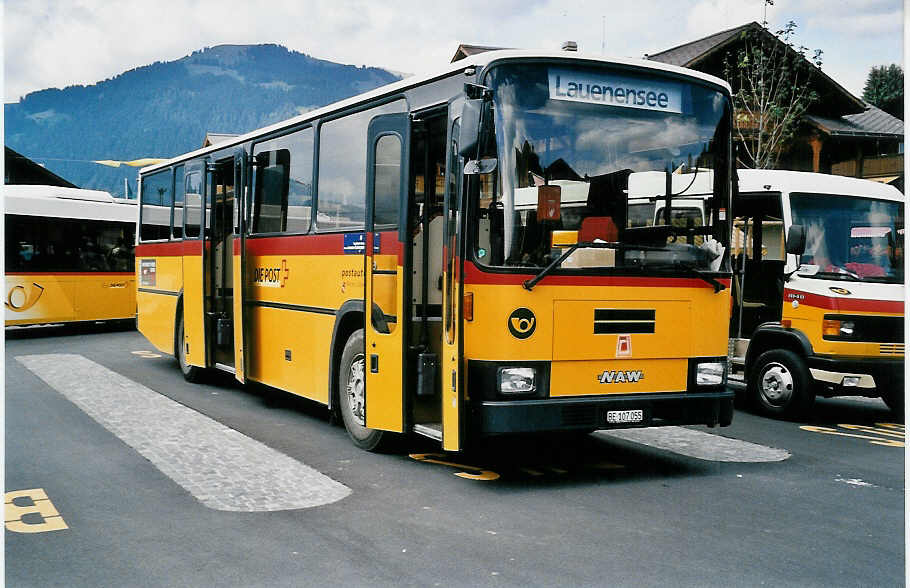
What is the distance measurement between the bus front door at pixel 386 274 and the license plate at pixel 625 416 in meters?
1.66

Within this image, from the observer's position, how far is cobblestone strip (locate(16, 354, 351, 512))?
22.5 ft

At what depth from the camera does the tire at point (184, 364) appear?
13.2m

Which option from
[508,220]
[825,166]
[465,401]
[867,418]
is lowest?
[867,418]

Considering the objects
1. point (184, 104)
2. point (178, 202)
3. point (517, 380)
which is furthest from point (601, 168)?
point (184, 104)

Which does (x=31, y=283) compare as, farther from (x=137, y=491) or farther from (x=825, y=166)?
(x=825, y=166)

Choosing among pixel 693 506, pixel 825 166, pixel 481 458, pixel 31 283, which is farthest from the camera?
pixel 825 166

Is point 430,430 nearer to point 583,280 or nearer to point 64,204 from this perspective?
point 583,280

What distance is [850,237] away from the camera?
35.8 feet

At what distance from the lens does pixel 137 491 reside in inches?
273

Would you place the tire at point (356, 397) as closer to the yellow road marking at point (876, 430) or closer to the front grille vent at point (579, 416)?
the front grille vent at point (579, 416)

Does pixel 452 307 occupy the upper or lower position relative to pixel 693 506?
upper

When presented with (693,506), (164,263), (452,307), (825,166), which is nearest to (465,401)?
(452,307)

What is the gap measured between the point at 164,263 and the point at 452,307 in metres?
→ 8.50

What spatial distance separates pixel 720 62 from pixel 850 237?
19622 millimetres
